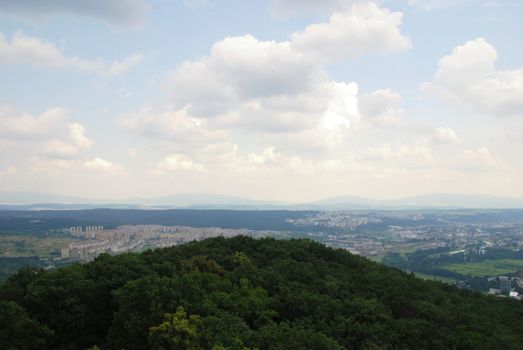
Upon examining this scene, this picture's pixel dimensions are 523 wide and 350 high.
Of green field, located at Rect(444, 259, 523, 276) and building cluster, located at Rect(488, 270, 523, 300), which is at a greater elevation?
building cluster, located at Rect(488, 270, 523, 300)

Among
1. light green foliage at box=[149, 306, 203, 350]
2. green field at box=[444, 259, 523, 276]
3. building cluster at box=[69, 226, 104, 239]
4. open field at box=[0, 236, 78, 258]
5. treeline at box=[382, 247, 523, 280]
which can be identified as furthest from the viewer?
building cluster at box=[69, 226, 104, 239]

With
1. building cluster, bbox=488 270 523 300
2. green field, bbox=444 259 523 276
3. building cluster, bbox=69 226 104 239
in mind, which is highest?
building cluster, bbox=69 226 104 239

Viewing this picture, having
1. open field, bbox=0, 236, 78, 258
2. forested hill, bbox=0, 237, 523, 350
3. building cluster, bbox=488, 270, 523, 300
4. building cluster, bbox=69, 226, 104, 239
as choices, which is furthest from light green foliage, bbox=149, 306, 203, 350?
building cluster, bbox=69, 226, 104, 239

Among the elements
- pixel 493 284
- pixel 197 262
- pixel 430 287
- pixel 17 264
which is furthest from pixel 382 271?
pixel 17 264

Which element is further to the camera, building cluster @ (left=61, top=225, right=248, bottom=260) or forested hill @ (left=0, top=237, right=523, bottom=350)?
building cluster @ (left=61, top=225, right=248, bottom=260)

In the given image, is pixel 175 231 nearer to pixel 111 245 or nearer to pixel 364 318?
pixel 111 245

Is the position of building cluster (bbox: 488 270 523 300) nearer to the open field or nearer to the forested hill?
the forested hill

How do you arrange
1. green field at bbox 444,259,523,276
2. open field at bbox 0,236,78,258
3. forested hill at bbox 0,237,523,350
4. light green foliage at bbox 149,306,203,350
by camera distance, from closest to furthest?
light green foliage at bbox 149,306,203,350 → forested hill at bbox 0,237,523,350 → green field at bbox 444,259,523,276 → open field at bbox 0,236,78,258
